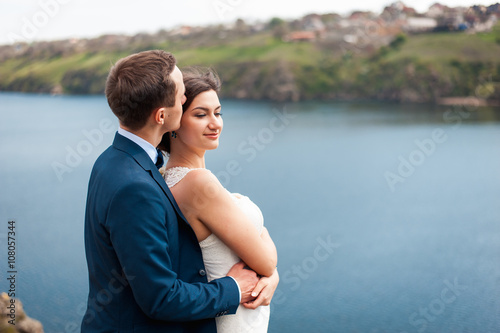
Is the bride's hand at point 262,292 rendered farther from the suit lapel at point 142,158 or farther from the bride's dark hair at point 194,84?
the bride's dark hair at point 194,84

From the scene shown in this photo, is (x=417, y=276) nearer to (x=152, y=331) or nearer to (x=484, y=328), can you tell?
(x=484, y=328)

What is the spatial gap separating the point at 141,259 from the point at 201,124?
845 mm

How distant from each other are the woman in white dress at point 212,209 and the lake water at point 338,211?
34.7ft

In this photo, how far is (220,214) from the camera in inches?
81.5

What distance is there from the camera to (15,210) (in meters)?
22.8

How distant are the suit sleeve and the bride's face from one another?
1.96 ft

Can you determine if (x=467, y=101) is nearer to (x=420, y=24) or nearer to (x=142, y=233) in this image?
(x=420, y=24)

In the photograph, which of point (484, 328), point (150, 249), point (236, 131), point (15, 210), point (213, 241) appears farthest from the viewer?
point (236, 131)

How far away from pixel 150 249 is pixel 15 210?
2387 cm

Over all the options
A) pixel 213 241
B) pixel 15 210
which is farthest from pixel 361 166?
pixel 213 241

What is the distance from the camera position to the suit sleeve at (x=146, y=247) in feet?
5.69
